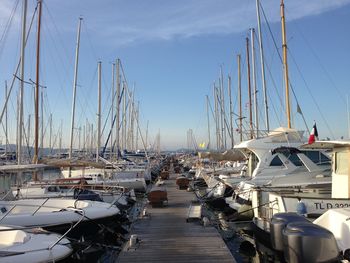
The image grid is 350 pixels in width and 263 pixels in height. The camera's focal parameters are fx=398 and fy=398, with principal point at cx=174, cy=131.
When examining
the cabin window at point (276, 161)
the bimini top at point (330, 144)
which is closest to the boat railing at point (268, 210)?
the bimini top at point (330, 144)

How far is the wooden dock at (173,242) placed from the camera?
9.68m

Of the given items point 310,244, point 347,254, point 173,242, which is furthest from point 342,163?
point 173,242

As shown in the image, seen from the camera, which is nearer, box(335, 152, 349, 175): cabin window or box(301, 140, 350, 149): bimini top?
box(301, 140, 350, 149): bimini top

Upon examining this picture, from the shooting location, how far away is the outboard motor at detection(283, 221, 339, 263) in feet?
24.2

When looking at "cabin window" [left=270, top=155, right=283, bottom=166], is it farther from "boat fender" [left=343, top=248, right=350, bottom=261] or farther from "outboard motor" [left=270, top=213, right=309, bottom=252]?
"boat fender" [left=343, top=248, right=350, bottom=261]

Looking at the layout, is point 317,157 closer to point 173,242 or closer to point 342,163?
point 342,163

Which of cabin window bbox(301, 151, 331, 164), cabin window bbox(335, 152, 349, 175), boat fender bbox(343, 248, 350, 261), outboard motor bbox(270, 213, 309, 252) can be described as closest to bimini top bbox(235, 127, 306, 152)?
cabin window bbox(301, 151, 331, 164)

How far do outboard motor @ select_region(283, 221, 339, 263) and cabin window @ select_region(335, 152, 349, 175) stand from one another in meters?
3.91

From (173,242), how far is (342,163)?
17.4ft

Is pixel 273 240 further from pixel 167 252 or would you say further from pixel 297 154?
pixel 297 154

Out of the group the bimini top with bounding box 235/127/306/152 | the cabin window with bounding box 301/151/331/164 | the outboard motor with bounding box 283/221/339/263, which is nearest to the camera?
the outboard motor with bounding box 283/221/339/263

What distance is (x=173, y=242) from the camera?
1137 cm

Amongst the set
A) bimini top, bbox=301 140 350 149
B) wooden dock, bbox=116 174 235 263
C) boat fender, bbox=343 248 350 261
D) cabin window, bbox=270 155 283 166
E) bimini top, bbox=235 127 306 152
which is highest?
bimini top, bbox=235 127 306 152

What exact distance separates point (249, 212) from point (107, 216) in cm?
529
